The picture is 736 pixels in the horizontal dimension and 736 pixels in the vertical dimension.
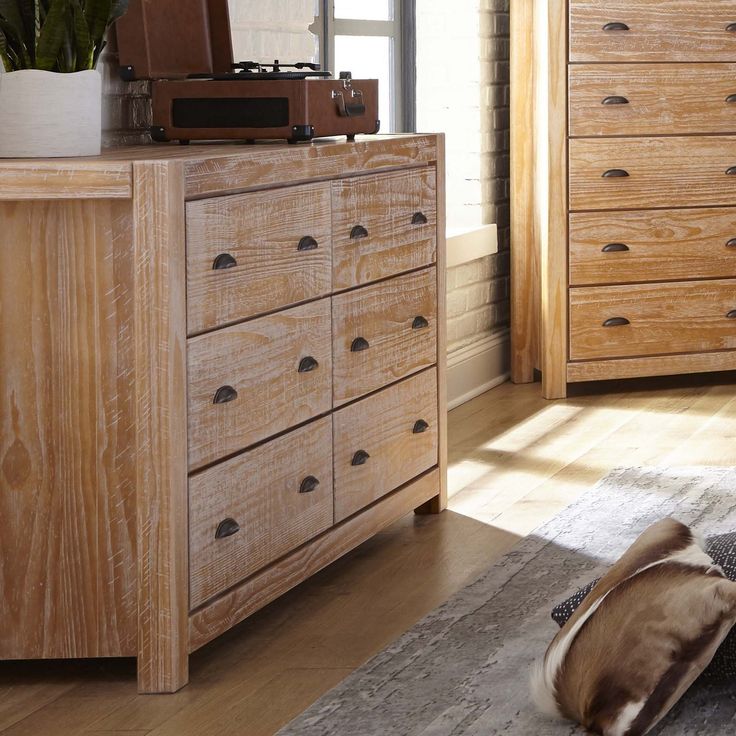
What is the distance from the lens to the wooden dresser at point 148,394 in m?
2.00

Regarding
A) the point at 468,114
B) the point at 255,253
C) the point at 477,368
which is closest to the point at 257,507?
the point at 255,253

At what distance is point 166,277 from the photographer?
198 cm

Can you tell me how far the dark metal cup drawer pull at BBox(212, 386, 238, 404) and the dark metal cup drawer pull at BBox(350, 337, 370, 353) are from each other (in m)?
0.47

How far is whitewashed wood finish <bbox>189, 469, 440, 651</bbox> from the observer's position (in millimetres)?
2176

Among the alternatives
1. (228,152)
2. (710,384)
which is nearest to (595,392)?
(710,384)

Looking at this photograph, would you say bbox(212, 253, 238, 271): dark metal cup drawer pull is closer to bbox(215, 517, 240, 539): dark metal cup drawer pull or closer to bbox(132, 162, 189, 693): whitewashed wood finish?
bbox(132, 162, 189, 693): whitewashed wood finish

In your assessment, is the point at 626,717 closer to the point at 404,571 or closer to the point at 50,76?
the point at 404,571

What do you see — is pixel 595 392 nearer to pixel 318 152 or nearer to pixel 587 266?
pixel 587 266

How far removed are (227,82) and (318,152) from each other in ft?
0.92

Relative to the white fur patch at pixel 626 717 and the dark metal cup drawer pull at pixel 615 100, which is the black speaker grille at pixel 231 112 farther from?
the dark metal cup drawer pull at pixel 615 100

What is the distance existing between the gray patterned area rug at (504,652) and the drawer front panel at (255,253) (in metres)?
0.63

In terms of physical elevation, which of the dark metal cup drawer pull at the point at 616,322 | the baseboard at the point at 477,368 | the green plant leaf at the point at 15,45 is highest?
the green plant leaf at the point at 15,45

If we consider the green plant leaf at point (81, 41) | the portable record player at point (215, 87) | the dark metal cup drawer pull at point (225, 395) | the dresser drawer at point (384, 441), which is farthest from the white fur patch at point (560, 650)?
the green plant leaf at point (81, 41)

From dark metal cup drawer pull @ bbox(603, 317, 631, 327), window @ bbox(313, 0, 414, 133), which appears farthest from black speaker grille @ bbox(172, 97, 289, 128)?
dark metal cup drawer pull @ bbox(603, 317, 631, 327)
